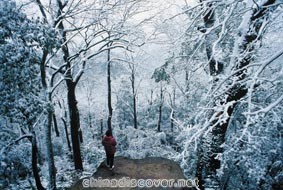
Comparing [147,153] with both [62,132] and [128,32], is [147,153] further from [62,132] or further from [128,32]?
[62,132]

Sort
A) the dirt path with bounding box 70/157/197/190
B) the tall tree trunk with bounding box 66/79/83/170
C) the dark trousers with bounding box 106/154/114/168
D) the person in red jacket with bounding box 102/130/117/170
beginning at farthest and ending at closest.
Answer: the tall tree trunk with bounding box 66/79/83/170 → the dark trousers with bounding box 106/154/114/168 → the person in red jacket with bounding box 102/130/117/170 → the dirt path with bounding box 70/157/197/190

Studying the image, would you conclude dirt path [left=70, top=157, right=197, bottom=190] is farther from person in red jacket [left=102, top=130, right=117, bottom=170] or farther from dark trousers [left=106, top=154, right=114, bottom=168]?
person in red jacket [left=102, top=130, right=117, bottom=170]

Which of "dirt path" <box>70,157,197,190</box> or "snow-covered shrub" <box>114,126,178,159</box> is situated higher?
"dirt path" <box>70,157,197,190</box>

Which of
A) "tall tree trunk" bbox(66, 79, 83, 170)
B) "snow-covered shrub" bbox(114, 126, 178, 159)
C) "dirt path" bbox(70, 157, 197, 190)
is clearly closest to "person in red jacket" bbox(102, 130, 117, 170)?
"dirt path" bbox(70, 157, 197, 190)

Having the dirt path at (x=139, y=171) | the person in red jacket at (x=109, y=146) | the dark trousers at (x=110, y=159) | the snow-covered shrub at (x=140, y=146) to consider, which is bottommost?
the snow-covered shrub at (x=140, y=146)

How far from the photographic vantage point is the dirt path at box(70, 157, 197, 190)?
7.60 meters

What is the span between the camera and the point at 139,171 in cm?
819

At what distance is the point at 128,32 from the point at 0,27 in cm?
653

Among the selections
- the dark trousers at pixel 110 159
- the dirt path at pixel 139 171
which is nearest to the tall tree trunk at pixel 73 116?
the dirt path at pixel 139 171

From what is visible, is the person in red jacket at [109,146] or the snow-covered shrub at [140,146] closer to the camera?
the person in red jacket at [109,146]

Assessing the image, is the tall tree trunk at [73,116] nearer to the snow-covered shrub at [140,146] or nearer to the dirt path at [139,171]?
the snow-covered shrub at [140,146]

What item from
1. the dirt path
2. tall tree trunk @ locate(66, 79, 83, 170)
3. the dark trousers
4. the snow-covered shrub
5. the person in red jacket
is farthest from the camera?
the snow-covered shrub

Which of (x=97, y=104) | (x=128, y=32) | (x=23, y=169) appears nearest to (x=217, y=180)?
(x=23, y=169)

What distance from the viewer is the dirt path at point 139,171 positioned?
7.60 m
